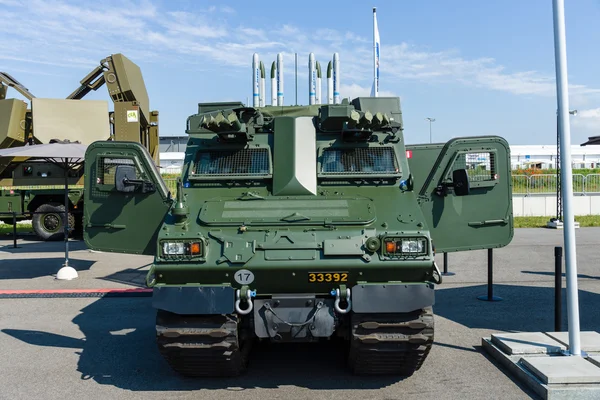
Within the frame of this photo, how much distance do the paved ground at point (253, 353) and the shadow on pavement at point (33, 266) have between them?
0.22 meters

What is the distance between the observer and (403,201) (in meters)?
6.18

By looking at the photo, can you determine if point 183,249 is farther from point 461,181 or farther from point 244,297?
point 461,181

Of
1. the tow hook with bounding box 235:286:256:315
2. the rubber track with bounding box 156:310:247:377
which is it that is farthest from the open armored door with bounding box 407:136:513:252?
the rubber track with bounding box 156:310:247:377

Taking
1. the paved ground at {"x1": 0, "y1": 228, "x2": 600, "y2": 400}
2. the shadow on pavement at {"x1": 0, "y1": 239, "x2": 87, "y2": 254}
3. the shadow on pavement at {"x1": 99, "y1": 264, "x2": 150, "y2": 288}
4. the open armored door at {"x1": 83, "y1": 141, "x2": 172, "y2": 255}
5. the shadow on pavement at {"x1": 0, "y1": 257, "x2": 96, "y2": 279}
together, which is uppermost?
the open armored door at {"x1": 83, "y1": 141, "x2": 172, "y2": 255}

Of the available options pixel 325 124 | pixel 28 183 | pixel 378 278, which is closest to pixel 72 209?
pixel 28 183

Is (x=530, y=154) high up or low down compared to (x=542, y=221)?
up

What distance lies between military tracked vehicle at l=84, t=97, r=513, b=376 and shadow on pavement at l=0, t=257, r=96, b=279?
21.8ft

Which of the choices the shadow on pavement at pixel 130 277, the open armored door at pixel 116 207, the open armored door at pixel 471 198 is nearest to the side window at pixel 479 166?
the open armored door at pixel 471 198

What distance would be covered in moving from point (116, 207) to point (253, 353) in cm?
224

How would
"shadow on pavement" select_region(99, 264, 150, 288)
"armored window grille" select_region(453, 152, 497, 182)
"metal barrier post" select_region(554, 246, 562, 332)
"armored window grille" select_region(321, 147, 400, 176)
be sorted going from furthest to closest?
"shadow on pavement" select_region(99, 264, 150, 288)
"metal barrier post" select_region(554, 246, 562, 332)
"armored window grille" select_region(453, 152, 497, 182)
"armored window grille" select_region(321, 147, 400, 176)

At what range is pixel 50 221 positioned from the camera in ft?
62.5

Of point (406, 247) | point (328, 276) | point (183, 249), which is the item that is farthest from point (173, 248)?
point (406, 247)

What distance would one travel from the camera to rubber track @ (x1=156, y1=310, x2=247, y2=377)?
536 centimetres

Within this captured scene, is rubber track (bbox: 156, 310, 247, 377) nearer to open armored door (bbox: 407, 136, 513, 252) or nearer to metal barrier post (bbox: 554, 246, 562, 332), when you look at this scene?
open armored door (bbox: 407, 136, 513, 252)
